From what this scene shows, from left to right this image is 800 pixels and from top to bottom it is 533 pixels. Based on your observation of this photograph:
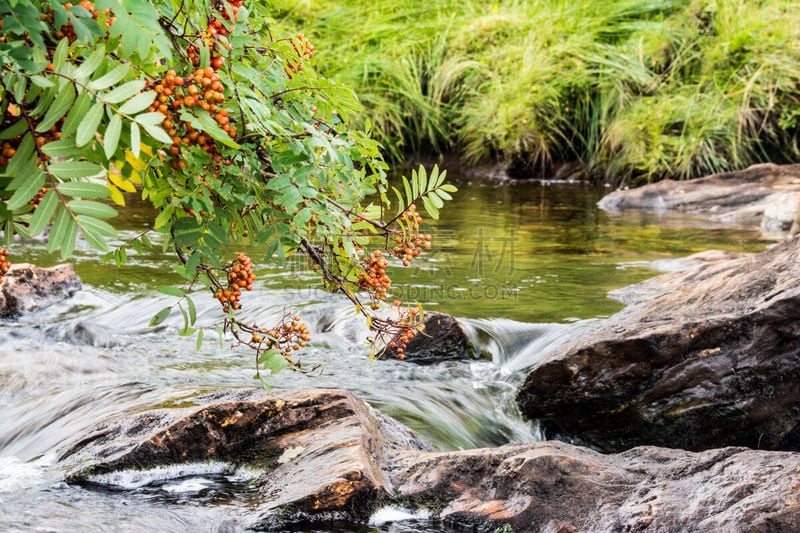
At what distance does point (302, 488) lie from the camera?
2.70 meters

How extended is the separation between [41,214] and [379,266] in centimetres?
93

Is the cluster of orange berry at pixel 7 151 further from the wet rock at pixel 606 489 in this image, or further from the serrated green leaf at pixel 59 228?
the wet rock at pixel 606 489

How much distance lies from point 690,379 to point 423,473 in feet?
4.98

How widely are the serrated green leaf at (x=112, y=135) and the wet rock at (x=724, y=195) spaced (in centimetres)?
Result: 874

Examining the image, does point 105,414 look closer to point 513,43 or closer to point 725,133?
point 725,133

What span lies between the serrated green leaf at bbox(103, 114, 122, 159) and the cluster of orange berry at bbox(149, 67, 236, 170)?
0.12 metres

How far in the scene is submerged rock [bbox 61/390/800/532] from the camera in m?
2.49

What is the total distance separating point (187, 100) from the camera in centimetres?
165

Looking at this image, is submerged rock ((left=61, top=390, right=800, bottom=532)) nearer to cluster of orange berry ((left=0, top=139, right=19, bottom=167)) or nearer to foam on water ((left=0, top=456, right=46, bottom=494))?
foam on water ((left=0, top=456, right=46, bottom=494))

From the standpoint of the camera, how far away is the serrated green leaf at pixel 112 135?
1492 millimetres

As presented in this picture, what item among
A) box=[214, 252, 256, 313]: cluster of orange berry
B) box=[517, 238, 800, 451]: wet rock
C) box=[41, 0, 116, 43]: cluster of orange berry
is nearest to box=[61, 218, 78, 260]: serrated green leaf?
box=[41, 0, 116, 43]: cluster of orange berry

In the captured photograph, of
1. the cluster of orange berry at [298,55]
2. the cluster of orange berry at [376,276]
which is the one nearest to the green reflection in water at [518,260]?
the cluster of orange berry at [376,276]

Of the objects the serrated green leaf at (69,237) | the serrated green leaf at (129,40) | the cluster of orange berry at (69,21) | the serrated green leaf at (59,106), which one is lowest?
the serrated green leaf at (69,237)

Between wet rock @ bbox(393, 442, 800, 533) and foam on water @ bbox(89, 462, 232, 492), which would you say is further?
foam on water @ bbox(89, 462, 232, 492)
